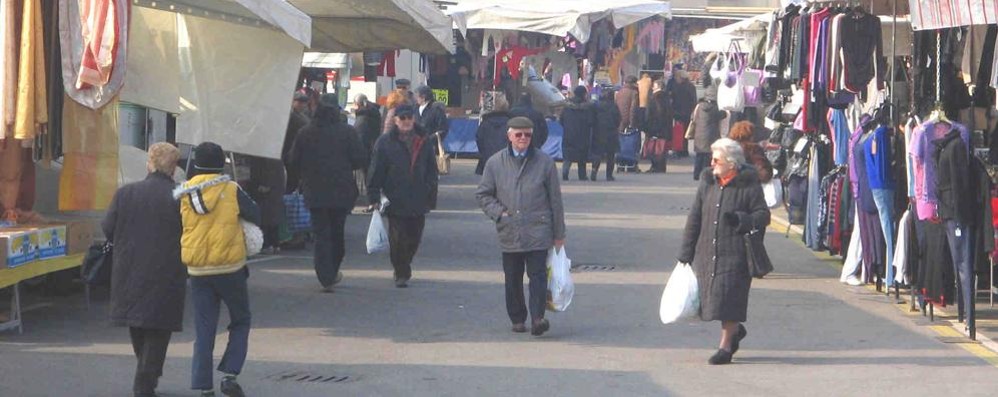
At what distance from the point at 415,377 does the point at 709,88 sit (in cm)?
1994

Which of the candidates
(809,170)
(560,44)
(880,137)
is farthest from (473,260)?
(560,44)

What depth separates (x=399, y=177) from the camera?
14.4 meters

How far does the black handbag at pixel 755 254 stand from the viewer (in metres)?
10.8

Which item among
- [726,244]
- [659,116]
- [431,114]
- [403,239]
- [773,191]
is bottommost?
[403,239]

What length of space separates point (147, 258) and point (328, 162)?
5.12 m

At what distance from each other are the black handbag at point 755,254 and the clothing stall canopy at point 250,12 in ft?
12.0

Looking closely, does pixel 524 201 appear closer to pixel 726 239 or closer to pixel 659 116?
pixel 726 239

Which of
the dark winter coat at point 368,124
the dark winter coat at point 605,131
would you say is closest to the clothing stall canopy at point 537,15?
the dark winter coat at point 605,131

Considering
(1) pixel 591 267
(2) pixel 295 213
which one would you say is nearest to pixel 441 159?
(2) pixel 295 213

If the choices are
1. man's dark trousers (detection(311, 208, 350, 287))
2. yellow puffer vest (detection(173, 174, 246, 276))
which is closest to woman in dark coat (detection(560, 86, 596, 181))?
man's dark trousers (detection(311, 208, 350, 287))

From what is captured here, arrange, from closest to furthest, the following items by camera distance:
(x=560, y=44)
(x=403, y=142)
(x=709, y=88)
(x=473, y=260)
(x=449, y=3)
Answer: (x=403, y=142) < (x=473, y=260) < (x=449, y=3) < (x=709, y=88) < (x=560, y=44)

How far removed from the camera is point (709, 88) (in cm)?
2961

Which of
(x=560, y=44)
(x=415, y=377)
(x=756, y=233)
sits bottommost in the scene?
(x=415, y=377)

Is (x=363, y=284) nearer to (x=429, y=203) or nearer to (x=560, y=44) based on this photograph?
(x=429, y=203)
